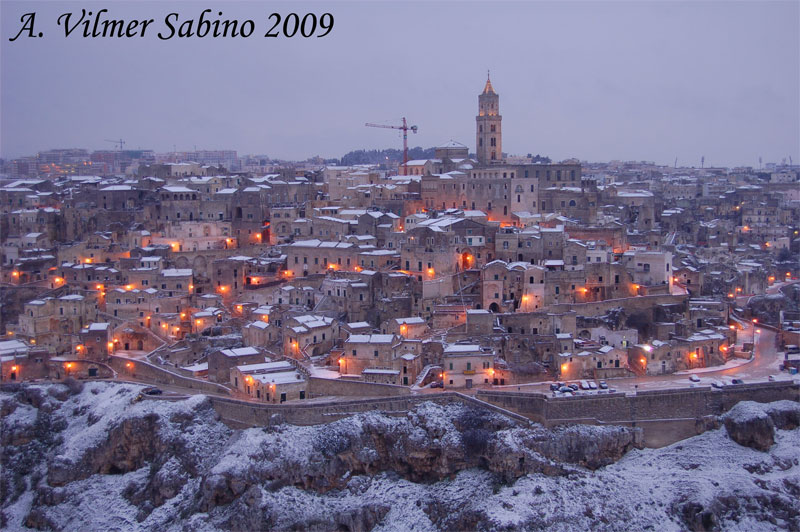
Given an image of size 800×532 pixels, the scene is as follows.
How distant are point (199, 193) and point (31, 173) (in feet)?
216

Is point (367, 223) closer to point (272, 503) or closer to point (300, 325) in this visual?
point (300, 325)

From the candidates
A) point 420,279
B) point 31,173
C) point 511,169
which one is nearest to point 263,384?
point 420,279

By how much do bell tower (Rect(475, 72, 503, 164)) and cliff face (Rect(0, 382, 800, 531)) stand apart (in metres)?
29.8

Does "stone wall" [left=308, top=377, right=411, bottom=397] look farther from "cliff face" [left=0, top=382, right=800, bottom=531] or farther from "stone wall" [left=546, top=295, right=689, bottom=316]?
"stone wall" [left=546, top=295, right=689, bottom=316]

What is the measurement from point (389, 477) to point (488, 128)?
32.7 m

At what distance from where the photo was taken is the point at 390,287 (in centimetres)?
4097

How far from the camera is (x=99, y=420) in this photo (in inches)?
1389

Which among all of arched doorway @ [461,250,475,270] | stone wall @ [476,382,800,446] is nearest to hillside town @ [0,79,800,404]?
arched doorway @ [461,250,475,270]

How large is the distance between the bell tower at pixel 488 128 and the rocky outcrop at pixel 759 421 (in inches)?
1183

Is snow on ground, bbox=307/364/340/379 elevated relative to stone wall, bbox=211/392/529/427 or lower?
elevated

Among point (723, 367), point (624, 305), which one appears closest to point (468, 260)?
point (624, 305)

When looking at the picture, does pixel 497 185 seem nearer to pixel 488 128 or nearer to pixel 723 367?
pixel 488 128

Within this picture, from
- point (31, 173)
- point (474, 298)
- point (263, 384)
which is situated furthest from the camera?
point (31, 173)

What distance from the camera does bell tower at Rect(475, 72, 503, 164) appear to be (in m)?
59.1
